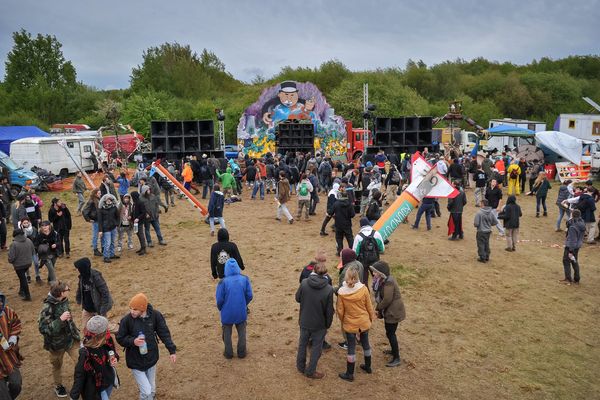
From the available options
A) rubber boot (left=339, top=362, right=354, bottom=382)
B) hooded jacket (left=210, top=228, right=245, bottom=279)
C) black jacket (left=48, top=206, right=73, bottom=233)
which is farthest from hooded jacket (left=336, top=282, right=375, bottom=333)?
black jacket (left=48, top=206, right=73, bottom=233)

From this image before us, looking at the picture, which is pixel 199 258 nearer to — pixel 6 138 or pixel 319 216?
pixel 319 216

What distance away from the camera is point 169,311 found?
25.7 ft

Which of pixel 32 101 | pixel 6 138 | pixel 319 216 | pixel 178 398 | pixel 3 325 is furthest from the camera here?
pixel 32 101

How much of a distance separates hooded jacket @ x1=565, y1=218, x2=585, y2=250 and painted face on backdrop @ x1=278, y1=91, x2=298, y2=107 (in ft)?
59.3

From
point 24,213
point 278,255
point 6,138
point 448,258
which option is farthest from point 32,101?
point 448,258

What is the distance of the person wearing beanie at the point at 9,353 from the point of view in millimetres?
4605

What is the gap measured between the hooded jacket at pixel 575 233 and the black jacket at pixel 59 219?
407 inches

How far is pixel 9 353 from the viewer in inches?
184

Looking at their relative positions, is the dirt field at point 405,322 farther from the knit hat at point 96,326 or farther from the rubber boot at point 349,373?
the knit hat at point 96,326

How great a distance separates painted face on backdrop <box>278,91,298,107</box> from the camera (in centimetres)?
2532

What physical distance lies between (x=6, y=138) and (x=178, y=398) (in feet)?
84.5

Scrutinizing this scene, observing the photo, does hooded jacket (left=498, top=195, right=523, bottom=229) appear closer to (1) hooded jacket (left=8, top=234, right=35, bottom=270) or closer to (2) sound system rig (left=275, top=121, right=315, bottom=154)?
(1) hooded jacket (left=8, top=234, right=35, bottom=270)

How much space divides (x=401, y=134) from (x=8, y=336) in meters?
19.3

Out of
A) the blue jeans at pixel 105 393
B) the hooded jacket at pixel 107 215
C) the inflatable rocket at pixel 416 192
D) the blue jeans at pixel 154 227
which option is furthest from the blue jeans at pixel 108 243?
the blue jeans at pixel 105 393
